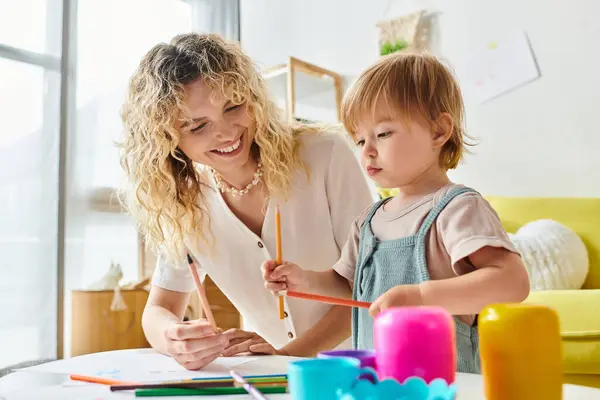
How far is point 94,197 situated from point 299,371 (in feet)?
9.22

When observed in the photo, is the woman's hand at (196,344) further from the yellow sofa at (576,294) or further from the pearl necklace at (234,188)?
the yellow sofa at (576,294)

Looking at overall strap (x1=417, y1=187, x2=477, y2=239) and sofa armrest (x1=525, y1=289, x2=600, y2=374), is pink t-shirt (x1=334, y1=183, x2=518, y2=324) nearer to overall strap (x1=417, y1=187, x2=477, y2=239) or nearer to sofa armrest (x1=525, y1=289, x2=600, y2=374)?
A: overall strap (x1=417, y1=187, x2=477, y2=239)

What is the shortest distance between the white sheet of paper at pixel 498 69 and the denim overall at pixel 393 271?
79.3 inches

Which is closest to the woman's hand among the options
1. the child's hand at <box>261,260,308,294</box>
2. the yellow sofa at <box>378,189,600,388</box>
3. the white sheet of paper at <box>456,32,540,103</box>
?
the child's hand at <box>261,260,308,294</box>

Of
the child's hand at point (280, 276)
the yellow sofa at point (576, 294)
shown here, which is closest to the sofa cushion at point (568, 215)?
the yellow sofa at point (576, 294)

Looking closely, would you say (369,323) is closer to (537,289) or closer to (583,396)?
(583,396)

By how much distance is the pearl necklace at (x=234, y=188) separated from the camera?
4.63 feet

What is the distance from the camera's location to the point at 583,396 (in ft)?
1.94

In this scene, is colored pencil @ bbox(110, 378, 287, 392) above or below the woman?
below

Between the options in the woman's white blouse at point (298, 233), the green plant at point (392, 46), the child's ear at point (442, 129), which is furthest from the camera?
the green plant at point (392, 46)

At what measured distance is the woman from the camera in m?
1.26

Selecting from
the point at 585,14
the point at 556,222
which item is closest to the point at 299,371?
the point at 556,222

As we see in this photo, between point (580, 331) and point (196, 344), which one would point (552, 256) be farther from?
point (196, 344)

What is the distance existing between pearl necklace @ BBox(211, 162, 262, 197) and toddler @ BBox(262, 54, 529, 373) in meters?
0.41
